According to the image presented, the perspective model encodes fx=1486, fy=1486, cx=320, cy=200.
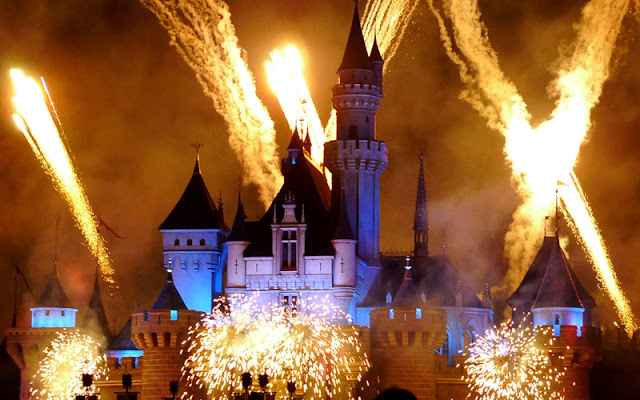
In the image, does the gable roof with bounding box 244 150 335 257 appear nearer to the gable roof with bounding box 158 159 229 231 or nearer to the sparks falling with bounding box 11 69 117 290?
the gable roof with bounding box 158 159 229 231

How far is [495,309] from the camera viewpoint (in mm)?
98250

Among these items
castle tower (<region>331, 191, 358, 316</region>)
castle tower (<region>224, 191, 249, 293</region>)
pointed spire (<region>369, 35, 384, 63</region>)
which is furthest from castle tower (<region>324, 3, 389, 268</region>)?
castle tower (<region>224, 191, 249, 293</region>)

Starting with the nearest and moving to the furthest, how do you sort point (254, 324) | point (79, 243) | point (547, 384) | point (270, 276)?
point (547, 384)
point (254, 324)
point (270, 276)
point (79, 243)

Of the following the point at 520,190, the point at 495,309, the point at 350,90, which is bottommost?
the point at 495,309

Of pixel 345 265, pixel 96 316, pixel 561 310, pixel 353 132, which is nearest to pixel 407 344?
pixel 561 310

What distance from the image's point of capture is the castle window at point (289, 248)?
88.2 meters

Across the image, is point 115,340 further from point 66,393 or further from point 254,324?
point 254,324

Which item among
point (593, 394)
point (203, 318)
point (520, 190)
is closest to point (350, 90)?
point (520, 190)

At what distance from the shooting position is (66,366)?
A: 284ft

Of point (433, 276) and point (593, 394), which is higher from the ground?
point (433, 276)

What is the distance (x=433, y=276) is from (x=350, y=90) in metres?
12.8

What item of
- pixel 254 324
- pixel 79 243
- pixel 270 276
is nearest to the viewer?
pixel 254 324

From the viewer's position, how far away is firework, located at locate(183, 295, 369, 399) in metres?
75.7

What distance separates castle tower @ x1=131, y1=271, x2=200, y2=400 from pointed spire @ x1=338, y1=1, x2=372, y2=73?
66.1ft
